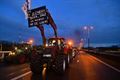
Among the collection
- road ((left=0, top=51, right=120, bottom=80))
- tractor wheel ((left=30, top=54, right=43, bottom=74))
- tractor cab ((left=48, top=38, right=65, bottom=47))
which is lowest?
road ((left=0, top=51, right=120, bottom=80))

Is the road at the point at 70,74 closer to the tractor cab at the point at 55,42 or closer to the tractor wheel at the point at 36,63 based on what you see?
the tractor wheel at the point at 36,63

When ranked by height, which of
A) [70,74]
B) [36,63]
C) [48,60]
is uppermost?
[48,60]

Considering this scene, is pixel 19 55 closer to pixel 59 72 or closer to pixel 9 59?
pixel 9 59

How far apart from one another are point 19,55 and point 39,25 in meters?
10.0

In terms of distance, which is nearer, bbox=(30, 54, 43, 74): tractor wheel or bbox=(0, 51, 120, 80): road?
bbox=(0, 51, 120, 80): road

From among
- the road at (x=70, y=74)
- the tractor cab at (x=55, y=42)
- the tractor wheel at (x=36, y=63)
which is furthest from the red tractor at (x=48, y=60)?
the tractor cab at (x=55, y=42)

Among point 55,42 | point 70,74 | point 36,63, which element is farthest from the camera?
point 55,42

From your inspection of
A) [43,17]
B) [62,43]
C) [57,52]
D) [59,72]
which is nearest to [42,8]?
[43,17]

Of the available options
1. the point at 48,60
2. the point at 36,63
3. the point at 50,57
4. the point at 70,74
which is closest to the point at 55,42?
the point at 50,57

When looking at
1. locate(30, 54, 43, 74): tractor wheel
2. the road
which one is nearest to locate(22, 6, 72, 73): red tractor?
locate(30, 54, 43, 74): tractor wheel

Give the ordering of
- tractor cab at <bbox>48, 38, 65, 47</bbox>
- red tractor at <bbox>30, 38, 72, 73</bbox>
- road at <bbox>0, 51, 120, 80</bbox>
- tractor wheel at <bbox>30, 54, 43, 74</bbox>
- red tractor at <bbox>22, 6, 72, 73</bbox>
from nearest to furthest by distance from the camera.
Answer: road at <bbox>0, 51, 120, 80</bbox> < red tractor at <bbox>30, 38, 72, 73</bbox> < red tractor at <bbox>22, 6, 72, 73</bbox> < tractor wheel at <bbox>30, 54, 43, 74</bbox> < tractor cab at <bbox>48, 38, 65, 47</bbox>

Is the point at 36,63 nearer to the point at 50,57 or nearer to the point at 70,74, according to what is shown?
the point at 50,57

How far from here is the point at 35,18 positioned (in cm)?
3916

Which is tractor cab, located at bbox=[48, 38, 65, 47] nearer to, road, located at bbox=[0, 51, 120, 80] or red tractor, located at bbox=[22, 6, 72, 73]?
red tractor, located at bbox=[22, 6, 72, 73]
